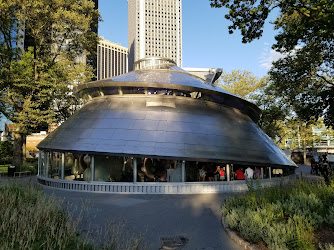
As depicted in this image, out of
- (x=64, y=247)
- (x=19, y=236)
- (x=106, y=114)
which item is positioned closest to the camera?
(x=64, y=247)

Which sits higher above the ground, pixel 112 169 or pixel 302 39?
pixel 302 39

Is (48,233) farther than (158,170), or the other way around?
(158,170)

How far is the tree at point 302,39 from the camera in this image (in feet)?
39.4

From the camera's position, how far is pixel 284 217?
850 cm

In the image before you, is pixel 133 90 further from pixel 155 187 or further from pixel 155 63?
pixel 155 63

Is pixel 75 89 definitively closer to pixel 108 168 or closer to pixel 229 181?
pixel 108 168

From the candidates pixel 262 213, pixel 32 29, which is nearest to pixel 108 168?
pixel 262 213

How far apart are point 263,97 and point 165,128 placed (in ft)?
110

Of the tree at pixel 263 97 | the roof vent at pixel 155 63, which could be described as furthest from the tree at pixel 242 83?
the roof vent at pixel 155 63

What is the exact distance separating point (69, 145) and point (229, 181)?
11.5 m

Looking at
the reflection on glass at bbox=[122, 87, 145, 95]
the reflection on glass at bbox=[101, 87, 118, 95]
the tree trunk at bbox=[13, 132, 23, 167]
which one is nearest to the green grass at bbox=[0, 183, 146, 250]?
the reflection on glass at bbox=[122, 87, 145, 95]

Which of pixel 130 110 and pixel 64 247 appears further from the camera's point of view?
pixel 130 110

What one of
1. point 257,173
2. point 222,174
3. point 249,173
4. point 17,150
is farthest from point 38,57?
point 257,173

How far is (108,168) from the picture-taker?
644 inches
